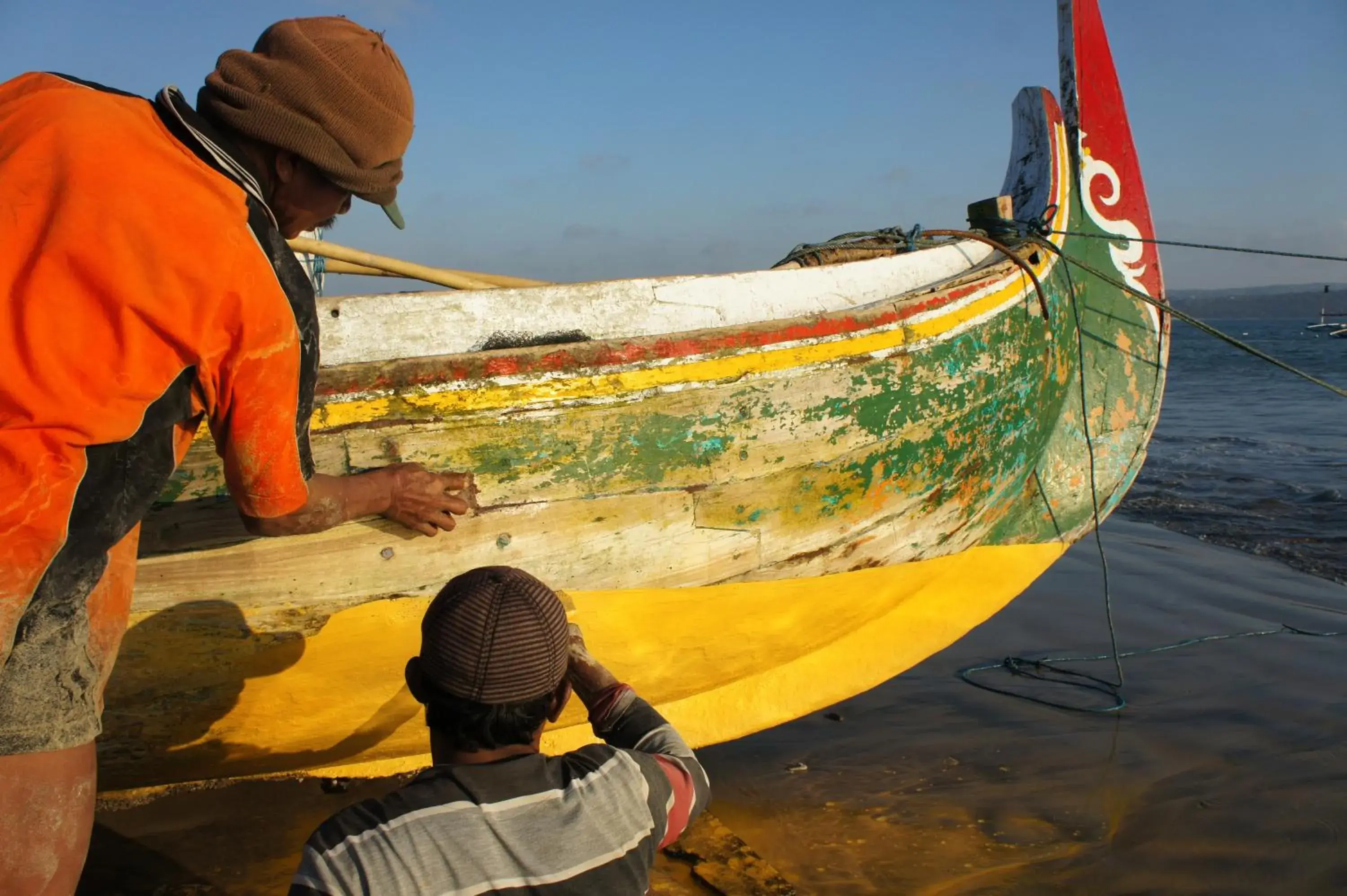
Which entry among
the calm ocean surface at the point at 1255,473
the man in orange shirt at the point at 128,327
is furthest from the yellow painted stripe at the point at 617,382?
the calm ocean surface at the point at 1255,473

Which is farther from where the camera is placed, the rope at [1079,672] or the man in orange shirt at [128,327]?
the rope at [1079,672]

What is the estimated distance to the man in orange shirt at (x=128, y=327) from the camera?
4.77 ft

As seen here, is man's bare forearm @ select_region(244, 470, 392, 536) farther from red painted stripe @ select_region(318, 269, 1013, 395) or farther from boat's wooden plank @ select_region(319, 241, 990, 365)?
boat's wooden plank @ select_region(319, 241, 990, 365)

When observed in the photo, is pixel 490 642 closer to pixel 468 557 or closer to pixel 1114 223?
pixel 468 557

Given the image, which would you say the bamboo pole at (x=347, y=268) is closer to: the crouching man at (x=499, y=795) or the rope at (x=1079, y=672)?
the crouching man at (x=499, y=795)

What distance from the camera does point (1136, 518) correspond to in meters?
8.09

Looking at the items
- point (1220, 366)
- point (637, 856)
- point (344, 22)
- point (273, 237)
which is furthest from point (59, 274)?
point (1220, 366)

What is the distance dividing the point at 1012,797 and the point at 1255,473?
25.8 feet

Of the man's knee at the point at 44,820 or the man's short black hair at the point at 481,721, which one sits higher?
the man's short black hair at the point at 481,721

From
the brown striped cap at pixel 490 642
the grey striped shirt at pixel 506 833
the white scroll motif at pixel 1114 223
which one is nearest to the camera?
the grey striped shirt at pixel 506 833

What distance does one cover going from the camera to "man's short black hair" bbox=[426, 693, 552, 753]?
4.43 ft

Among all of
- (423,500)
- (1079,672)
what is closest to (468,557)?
(423,500)

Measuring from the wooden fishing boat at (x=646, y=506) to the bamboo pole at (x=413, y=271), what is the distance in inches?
23.1

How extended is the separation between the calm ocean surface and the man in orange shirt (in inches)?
253
